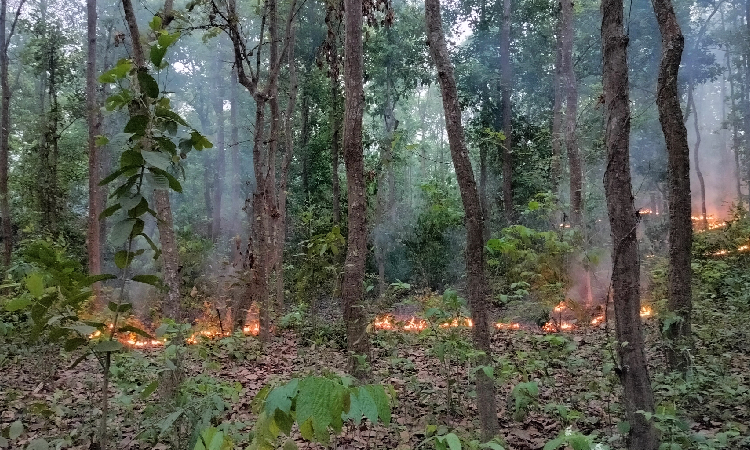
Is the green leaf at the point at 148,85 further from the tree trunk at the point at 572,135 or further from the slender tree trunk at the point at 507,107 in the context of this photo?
the slender tree trunk at the point at 507,107

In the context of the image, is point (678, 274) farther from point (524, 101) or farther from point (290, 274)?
point (524, 101)

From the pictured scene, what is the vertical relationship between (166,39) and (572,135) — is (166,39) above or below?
below

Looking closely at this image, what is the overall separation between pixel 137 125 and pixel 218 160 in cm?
2670

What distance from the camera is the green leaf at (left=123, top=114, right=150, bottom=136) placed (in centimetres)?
155

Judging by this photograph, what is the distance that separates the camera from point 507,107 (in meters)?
14.9

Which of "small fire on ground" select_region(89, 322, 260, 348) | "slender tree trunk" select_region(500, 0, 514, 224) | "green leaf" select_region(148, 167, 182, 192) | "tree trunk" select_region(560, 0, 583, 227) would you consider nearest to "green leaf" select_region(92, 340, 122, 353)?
"green leaf" select_region(148, 167, 182, 192)

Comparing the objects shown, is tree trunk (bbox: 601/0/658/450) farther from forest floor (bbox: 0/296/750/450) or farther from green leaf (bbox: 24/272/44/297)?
green leaf (bbox: 24/272/44/297)

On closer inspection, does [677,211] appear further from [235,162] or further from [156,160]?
[235,162]

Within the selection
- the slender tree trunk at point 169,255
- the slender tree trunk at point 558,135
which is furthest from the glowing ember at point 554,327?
the slender tree trunk at point 169,255

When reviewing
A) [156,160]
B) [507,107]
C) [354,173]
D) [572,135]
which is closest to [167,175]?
[156,160]

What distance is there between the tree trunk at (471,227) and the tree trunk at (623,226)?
38.7 inches

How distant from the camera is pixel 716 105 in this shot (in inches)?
1662

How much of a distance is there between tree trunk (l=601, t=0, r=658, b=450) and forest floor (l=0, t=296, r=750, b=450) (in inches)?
6.1

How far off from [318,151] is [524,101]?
7.04 m
